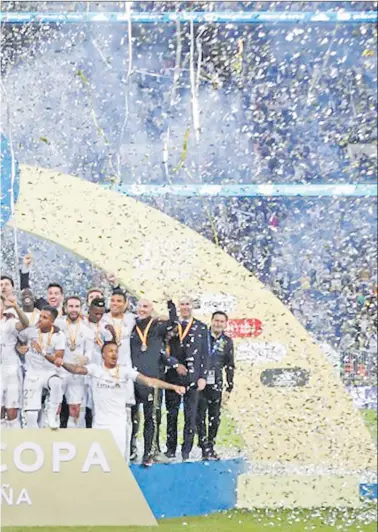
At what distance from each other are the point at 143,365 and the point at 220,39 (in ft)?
3.33

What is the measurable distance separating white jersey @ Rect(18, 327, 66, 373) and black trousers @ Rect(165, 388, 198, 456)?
361 millimetres

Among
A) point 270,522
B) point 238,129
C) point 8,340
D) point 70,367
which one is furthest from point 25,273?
point 270,522

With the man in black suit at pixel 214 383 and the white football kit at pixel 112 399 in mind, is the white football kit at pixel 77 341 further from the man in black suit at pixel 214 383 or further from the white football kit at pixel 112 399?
the man in black suit at pixel 214 383

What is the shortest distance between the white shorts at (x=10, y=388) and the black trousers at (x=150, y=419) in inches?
13.7

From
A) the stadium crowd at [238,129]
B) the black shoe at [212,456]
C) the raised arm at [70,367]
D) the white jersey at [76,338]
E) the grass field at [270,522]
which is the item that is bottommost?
the grass field at [270,522]

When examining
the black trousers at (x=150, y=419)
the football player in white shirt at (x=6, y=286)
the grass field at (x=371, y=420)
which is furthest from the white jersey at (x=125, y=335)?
the grass field at (x=371, y=420)

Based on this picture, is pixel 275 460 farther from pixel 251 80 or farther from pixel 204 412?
pixel 251 80

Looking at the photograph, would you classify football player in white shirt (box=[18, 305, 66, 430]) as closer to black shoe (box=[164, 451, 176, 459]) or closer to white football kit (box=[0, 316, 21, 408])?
white football kit (box=[0, 316, 21, 408])

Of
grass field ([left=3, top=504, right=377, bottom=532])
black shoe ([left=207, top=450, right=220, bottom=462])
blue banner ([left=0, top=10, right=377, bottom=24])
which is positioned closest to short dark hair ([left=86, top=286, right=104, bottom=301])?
black shoe ([left=207, top=450, right=220, bottom=462])

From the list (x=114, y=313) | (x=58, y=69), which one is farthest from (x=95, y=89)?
(x=114, y=313)

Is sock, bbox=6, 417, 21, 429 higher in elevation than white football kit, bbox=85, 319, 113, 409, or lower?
lower

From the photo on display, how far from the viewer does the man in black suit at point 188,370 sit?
137 inches

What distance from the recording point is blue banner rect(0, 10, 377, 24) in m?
A: 3.50

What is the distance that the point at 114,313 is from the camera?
348 centimetres
